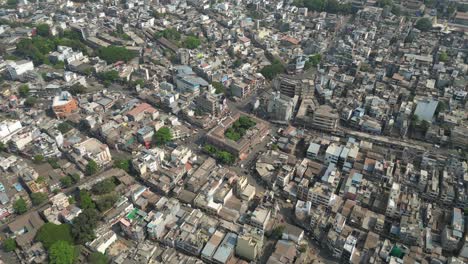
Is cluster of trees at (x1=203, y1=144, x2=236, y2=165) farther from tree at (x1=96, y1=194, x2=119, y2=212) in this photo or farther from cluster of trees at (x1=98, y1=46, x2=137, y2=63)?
cluster of trees at (x1=98, y1=46, x2=137, y2=63)

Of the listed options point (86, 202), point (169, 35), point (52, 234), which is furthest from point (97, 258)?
point (169, 35)

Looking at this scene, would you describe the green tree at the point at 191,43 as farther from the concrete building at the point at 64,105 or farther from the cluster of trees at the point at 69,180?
the cluster of trees at the point at 69,180

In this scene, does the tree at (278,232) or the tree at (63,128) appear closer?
the tree at (278,232)

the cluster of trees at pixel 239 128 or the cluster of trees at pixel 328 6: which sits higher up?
the cluster of trees at pixel 328 6

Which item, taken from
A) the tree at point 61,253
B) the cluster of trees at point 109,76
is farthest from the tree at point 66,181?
the cluster of trees at point 109,76

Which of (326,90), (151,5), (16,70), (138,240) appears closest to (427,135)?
(326,90)

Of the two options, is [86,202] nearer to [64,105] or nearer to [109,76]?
[64,105]

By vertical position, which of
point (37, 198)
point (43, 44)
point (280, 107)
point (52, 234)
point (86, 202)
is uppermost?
point (43, 44)

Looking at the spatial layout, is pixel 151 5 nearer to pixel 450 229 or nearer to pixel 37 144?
pixel 37 144
